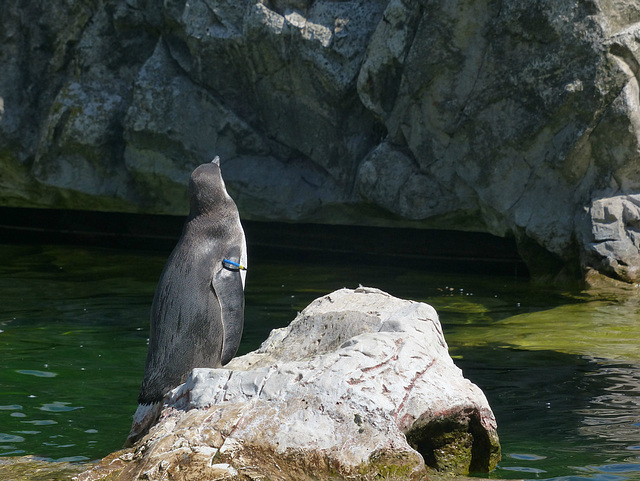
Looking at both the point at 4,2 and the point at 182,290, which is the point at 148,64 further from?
the point at 182,290

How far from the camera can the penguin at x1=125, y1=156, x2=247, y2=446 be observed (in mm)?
3844

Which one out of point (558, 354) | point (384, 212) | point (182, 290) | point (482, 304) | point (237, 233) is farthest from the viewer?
point (384, 212)

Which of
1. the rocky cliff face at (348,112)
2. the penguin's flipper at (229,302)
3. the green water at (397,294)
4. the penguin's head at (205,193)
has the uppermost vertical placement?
the rocky cliff face at (348,112)

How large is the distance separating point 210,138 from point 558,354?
472 cm

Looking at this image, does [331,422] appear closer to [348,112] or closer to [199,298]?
[199,298]

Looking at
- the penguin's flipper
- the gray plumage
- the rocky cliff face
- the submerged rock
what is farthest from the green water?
the rocky cliff face

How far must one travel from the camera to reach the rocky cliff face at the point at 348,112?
7.24m

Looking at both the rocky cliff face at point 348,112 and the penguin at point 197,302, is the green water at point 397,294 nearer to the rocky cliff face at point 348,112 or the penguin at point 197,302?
the penguin at point 197,302

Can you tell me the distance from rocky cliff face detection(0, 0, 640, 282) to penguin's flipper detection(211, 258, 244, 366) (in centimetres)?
409

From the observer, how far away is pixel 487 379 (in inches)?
191

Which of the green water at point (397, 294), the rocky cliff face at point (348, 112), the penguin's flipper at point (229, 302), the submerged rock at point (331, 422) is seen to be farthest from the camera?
the rocky cliff face at point (348, 112)

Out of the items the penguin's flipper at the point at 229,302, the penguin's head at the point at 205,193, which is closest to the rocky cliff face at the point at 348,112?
the penguin's head at the point at 205,193

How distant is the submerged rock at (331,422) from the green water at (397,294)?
280 mm

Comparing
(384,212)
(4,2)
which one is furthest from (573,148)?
(4,2)
